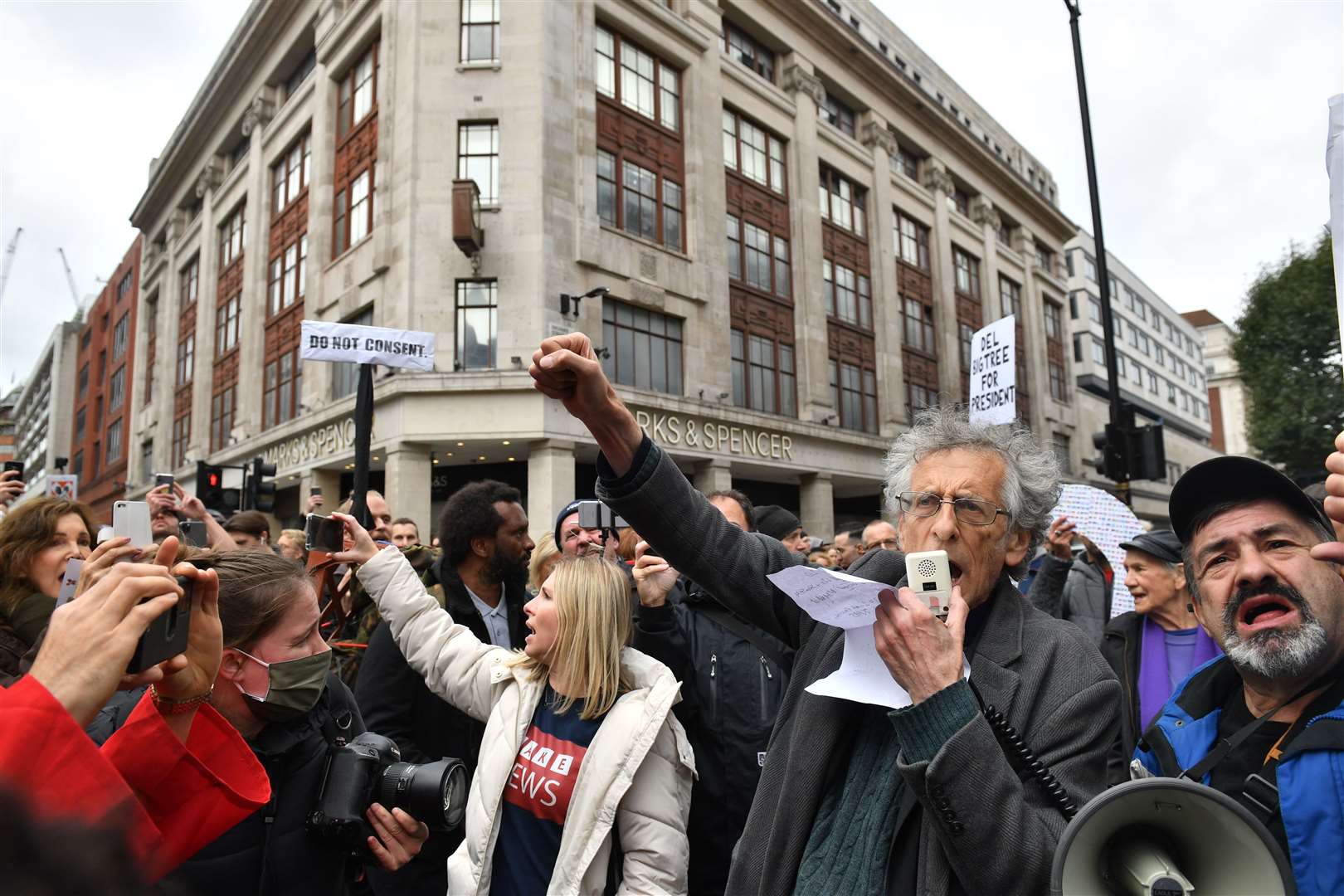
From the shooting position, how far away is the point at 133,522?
248 centimetres

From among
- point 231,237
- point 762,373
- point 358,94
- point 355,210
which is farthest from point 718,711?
point 231,237

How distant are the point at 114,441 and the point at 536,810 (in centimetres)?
5693

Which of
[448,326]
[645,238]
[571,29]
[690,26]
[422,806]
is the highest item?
[690,26]

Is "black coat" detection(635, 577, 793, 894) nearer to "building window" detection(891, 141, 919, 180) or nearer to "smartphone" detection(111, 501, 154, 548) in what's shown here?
"smartphone" detection(111, 501, 154, 548)

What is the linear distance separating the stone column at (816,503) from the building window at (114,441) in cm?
4087

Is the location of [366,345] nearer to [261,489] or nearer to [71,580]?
[71,580]

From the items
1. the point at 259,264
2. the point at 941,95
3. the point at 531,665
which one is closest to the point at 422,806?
the point at 531,665

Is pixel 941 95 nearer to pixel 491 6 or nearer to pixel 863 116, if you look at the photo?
pixel 863 116

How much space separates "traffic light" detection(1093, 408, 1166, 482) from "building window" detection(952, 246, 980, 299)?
27.6 meters

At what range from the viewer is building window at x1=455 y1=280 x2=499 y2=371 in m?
20.8

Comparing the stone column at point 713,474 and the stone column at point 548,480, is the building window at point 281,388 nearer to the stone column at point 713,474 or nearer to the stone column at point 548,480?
the stone column at point 548,480

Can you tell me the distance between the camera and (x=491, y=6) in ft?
72.1

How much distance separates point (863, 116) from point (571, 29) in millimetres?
14584

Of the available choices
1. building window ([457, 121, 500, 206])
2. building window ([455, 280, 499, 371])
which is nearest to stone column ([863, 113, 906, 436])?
building window ([455, 280, 499, 371])
